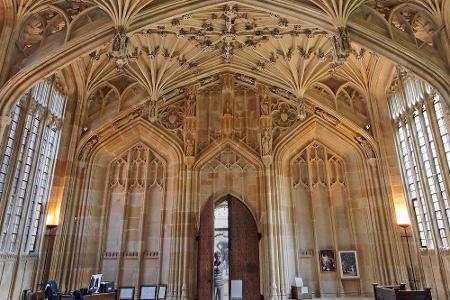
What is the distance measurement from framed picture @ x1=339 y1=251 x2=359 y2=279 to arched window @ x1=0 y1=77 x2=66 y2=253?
31.1 feet

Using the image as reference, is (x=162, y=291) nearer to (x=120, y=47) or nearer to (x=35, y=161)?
(x=35, y=161)

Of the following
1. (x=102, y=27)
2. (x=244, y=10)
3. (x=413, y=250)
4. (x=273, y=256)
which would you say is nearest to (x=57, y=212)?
(x=102, y=27)

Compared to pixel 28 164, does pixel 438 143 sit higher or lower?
higher

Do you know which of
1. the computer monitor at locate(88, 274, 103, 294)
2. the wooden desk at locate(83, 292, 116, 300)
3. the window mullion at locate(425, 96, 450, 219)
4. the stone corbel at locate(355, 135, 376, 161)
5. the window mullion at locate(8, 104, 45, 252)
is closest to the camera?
the wooden desk at locate(83, 292, 116, 300)

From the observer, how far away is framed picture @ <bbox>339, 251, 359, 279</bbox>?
11453 millimetres

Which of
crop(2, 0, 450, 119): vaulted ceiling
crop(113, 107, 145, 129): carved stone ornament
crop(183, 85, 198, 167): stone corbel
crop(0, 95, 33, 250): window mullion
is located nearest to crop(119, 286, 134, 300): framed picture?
crop(0, 95, 33, 250): window mullion

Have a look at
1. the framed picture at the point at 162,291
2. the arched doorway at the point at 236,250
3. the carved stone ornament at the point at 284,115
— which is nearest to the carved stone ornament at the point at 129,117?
the arched doorway at the point at 236,250

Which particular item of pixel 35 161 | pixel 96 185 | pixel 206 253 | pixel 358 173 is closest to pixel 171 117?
pixel 96 185

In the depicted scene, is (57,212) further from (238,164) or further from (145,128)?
(238,164)

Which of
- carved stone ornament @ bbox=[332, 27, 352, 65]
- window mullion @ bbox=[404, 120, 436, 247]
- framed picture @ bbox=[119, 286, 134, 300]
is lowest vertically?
framed picture @ bbox=[119, 286, 134, 300]

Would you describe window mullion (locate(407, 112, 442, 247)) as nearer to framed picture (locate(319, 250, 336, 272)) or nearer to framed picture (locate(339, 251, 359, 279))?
framed picture (locate(339, 251, 359, 279))

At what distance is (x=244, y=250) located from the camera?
38.3 feet

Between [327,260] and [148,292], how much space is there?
5.89m

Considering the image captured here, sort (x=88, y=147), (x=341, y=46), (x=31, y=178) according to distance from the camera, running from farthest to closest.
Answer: (x=88, y=147) < (x=31, y=178) < (x=341, y=46)
